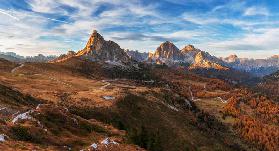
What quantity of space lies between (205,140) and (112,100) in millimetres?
52395

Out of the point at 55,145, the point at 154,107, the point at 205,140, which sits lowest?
the point at 205,140

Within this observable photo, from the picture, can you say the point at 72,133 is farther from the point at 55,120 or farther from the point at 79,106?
the point at 79,106

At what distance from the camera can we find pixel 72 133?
199 ft

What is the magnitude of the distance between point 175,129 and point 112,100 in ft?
95.7

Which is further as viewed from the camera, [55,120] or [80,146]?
[55,120]

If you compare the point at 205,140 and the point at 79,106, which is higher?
the point at 79,106

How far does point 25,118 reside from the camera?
55188 mm

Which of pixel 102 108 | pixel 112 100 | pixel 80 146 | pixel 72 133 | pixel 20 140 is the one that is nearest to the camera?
pixel 20 140

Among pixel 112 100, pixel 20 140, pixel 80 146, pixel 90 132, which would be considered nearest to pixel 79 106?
pixel 112 100

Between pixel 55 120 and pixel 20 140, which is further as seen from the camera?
pixel 55 120

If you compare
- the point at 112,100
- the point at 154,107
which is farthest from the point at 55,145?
the point at 154,107

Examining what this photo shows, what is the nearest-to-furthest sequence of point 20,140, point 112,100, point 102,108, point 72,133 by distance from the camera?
point 20,140
point 72,133
point 102,108
point 112,100

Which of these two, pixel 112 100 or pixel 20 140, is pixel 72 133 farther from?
pixel 112 100

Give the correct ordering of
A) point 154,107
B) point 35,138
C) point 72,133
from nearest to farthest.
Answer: point 35,138, point 72,133, point 154,107
